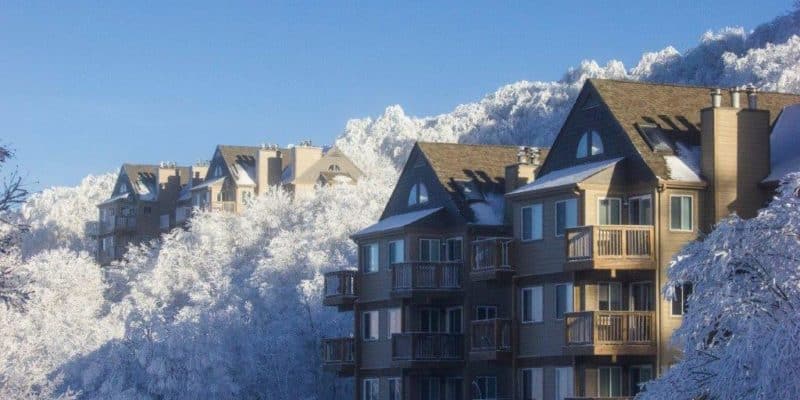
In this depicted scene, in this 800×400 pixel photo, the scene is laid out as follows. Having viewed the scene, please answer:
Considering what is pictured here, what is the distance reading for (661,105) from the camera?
5053cm

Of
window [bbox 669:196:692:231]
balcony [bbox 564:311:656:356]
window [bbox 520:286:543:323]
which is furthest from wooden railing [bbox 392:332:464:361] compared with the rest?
window [bbox 669:196:692:231]

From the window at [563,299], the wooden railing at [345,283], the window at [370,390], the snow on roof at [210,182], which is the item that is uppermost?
the snow on roof at [210,182]

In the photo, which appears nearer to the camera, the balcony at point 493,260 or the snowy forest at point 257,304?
the snowy forest at point 257,304

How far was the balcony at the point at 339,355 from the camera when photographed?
60406 millimetres

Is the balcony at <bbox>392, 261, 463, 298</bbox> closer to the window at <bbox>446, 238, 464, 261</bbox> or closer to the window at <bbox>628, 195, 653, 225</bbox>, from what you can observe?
the window at <bbox>446, 238, 464, 261</bbox>

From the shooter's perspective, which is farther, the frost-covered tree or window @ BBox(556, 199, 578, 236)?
window @ BBox(556, 199, 578, 236)

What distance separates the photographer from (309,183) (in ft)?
376

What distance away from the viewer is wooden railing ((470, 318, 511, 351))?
51.3 meters

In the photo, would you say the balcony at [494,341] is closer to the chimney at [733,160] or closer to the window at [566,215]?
the window at [566,215]

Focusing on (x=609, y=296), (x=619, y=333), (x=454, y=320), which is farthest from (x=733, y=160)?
(x=454, y=320)

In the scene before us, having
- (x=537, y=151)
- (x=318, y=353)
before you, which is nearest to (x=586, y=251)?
(x=537, y=151)

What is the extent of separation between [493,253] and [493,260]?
0.22 metres

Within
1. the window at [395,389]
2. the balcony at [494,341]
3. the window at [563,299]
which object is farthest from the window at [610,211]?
the window at [395,389]

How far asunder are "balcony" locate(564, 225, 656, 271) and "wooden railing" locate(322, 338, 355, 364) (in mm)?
15851
